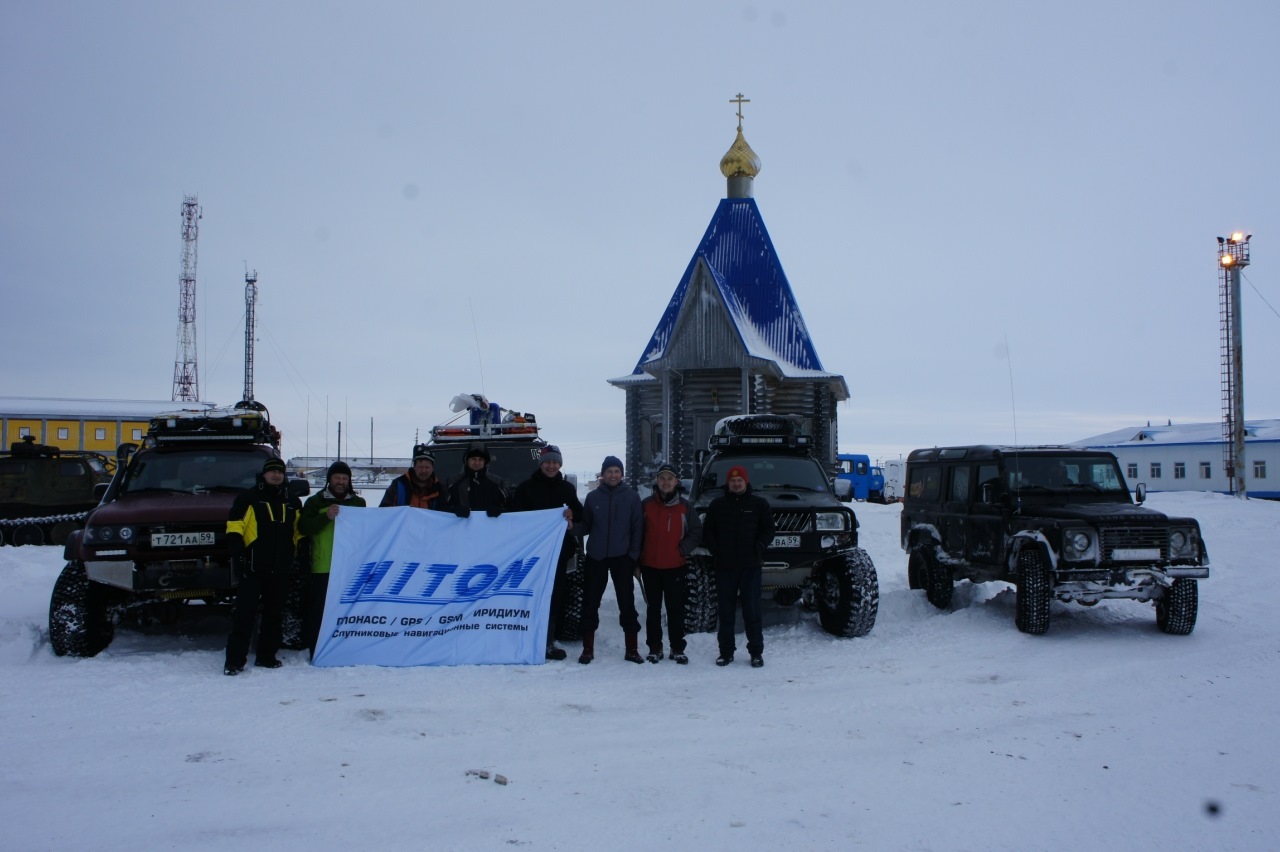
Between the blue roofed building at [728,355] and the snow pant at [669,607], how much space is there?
1563cm

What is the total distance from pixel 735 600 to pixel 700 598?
28.6 inches

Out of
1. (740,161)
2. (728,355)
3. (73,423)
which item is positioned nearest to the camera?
(728,355)

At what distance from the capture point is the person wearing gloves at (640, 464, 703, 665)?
7.98 m

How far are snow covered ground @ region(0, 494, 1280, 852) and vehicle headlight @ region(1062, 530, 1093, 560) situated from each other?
2.92ft

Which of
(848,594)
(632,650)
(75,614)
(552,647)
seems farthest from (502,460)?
(75,614)

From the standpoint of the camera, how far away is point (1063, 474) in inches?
404

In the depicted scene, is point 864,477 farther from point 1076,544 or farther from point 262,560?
point 262,560

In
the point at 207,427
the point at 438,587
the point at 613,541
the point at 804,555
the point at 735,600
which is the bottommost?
the point at 735,600

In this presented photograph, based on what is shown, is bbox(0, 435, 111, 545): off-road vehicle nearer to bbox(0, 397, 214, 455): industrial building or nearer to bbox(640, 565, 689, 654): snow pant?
bbox(640, 565, 689, 654): snow pant

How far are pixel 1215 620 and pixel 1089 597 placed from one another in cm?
214

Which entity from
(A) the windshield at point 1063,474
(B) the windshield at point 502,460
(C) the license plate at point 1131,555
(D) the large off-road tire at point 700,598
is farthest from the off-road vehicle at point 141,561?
(C) the license plate at point 1131,555

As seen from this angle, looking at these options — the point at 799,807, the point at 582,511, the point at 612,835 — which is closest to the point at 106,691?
the point at 582,511

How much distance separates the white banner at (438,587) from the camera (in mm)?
7629

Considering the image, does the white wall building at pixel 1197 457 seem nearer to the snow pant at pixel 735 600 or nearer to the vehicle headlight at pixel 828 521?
the vehicle headlight at pixel 828 521
